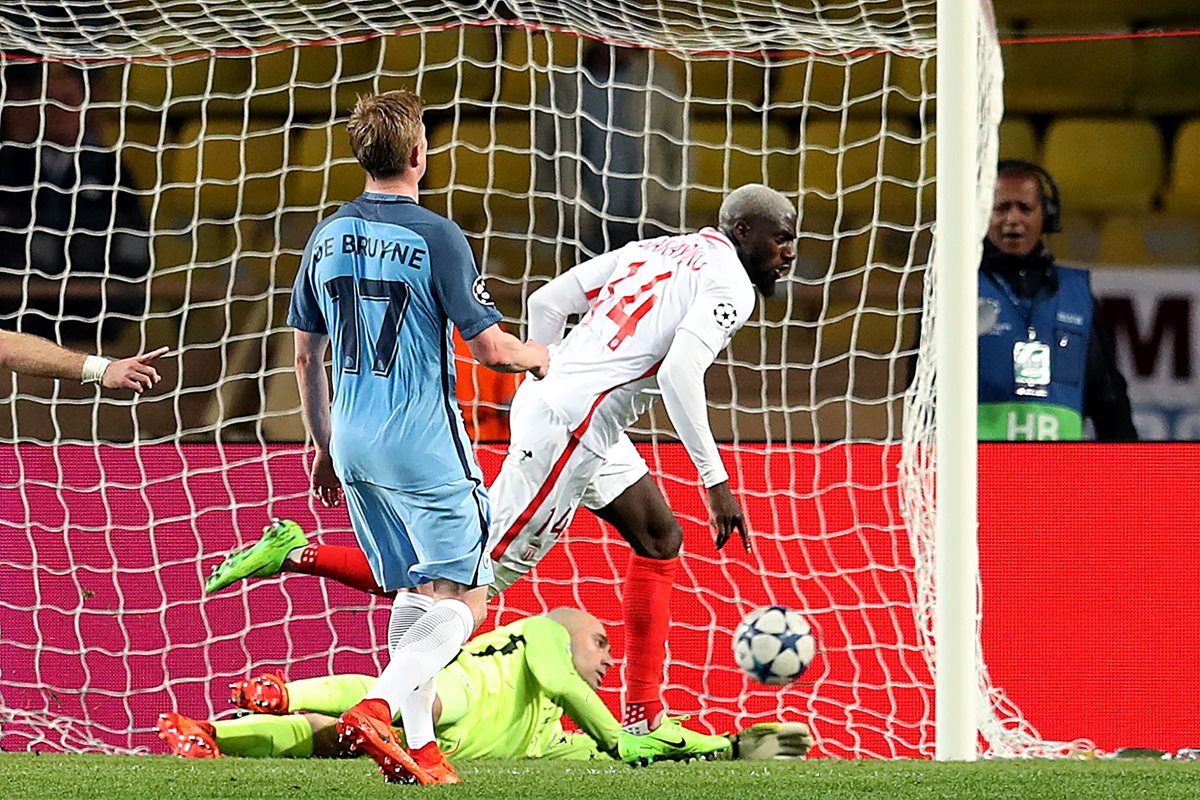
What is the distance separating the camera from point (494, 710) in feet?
14.1

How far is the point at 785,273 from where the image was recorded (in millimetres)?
4469

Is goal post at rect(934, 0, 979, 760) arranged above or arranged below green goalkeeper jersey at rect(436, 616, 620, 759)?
above

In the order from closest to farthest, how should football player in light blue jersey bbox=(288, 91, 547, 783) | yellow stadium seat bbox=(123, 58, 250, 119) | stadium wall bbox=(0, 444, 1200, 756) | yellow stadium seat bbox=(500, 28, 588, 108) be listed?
football player in light blue jersey bbox=(288, 91, 547, 783) < stadium wall bbox=(0, 444, 1200, 756) < yellow stadium seat bbox=(500, 28, 588, 108) < yellow stadium seat bbox=(123, 58, 250, 119)

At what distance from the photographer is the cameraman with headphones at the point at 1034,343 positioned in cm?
512

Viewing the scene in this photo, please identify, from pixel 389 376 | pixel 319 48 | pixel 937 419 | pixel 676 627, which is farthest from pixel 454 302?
pixel 319 48

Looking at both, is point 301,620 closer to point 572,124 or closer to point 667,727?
point 667,727

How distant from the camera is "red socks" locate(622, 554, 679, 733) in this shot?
4297mm

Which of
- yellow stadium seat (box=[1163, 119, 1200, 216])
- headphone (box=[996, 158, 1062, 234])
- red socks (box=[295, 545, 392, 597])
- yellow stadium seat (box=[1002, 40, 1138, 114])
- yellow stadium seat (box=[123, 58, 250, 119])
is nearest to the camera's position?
red socks (box=[295, 545, 392, 597])

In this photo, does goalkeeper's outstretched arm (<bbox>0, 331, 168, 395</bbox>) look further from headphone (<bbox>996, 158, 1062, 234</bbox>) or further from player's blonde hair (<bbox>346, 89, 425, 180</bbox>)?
headphone (<bbox>996, 158, 1062, 234</bbox>)

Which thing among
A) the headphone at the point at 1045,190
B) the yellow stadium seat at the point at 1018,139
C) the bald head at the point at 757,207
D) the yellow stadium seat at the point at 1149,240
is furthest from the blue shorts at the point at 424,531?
the yellow stadium seat at the point at 1018,139

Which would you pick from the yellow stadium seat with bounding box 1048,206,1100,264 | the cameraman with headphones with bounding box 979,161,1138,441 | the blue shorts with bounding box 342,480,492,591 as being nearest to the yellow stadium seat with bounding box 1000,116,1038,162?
the yellow stadium seat with bounding box 1048,206,1100,264

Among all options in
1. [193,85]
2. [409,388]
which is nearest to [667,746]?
[409,388]

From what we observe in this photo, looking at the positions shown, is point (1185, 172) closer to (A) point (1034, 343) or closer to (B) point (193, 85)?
(A) point (1034, 343)

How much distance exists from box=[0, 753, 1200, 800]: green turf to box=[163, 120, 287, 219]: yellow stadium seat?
253cm
